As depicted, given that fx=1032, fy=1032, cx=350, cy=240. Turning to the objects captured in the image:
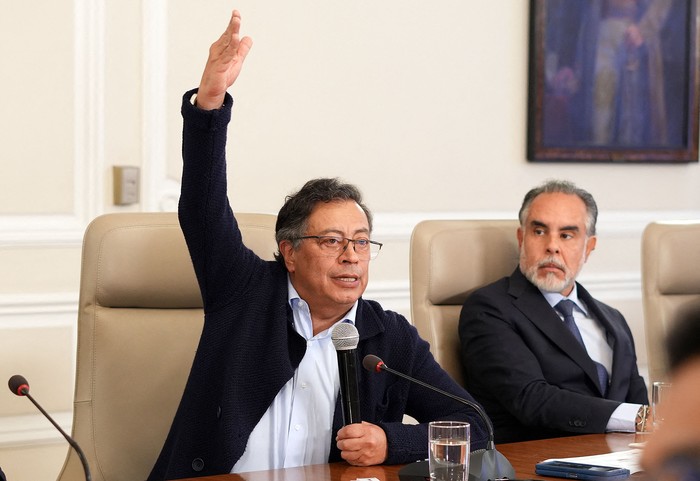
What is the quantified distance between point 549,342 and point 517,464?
103 centimetres

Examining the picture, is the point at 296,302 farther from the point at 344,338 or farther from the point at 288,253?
the point at 344,338

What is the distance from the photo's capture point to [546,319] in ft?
9.61

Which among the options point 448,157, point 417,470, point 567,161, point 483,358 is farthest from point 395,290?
point 417,470

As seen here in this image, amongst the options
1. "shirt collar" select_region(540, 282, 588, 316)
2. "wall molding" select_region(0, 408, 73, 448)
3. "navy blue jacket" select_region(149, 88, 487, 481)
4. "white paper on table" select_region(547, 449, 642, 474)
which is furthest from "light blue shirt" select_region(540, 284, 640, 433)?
"wall molding" select_region(0, 408, 73, 448)

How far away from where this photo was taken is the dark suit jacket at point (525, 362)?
2.74m

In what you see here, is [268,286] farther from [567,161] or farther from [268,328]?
[567,161]

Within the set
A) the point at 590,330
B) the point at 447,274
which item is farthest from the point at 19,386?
the point at 590,330

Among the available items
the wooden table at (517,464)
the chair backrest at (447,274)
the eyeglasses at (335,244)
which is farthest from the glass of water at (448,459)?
the chair backrest at (447,274)

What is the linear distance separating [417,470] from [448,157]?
2623mm

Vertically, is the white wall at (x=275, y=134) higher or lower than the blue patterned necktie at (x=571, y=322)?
higher

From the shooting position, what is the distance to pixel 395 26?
13.7ft

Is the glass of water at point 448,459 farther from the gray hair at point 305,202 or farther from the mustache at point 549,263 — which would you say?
the mustache at point 549,263

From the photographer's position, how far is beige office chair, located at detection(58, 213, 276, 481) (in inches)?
90.2

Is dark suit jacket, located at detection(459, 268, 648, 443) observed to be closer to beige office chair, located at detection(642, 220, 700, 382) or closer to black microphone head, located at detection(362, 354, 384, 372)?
beige office chair, located at detection(642, 220, 700, 382)
